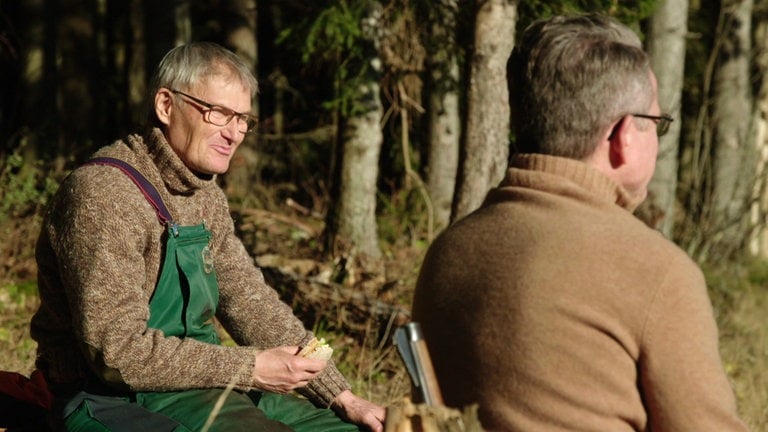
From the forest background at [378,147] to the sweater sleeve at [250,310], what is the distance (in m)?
1.72

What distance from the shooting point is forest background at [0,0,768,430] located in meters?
6.20

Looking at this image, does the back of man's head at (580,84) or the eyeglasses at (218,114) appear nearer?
the back of man's head at (580,84)

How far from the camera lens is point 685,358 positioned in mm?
2260

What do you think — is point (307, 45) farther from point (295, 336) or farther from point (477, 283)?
point (477, 283)

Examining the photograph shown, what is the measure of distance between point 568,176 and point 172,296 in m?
1.38

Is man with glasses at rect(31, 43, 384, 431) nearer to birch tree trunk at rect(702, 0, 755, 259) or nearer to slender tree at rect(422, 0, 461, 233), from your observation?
slender tree at rect(422, 0, 461, 233)

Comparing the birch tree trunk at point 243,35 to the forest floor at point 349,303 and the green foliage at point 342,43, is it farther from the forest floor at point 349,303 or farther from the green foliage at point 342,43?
the green foliage at point 342,43

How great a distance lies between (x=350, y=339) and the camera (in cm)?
643

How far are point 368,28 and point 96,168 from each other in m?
4.83

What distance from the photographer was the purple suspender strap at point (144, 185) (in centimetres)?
340

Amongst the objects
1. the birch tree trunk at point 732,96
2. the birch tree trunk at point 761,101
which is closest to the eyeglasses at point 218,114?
the birch tree trunk at point 732,96

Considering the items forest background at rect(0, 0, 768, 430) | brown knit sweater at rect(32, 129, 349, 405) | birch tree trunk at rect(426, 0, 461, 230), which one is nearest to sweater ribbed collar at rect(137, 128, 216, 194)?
brown knit sweater at rect(32, 129, 349, 405)

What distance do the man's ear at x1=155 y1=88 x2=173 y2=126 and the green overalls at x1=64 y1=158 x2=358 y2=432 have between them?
9.0 inches

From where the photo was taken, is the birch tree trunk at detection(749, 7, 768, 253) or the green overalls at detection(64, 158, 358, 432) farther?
the birch tree trunk at detection(749, 7, 768, 253)
